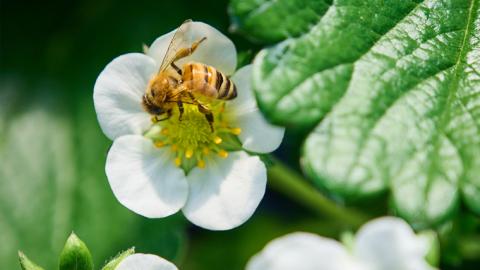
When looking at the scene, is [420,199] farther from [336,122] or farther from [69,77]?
[69,77]

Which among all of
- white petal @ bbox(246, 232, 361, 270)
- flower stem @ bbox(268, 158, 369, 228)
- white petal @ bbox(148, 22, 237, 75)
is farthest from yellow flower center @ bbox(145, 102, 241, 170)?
white petal @ bbox(246, 232, 361, 270)

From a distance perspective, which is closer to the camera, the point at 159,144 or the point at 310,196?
the point at 159,144

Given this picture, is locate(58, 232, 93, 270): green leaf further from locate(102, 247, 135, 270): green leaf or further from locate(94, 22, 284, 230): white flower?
locate(94, 22, 284, 230): white flower

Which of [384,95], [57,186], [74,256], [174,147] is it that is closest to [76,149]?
[57,186]

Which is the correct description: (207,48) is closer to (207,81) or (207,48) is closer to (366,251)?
(207,81)

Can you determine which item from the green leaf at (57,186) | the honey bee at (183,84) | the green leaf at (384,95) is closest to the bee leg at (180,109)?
the honey bee at (183,84)

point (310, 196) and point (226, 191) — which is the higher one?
point (226, 191)

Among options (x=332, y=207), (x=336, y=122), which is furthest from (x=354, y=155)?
(x=332, y=207)
